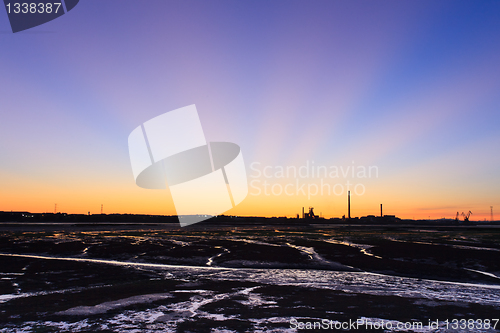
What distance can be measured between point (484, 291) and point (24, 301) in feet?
37.3

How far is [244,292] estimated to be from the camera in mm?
7910

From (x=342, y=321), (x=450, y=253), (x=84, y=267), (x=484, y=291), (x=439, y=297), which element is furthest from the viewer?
(x=450, y=253)

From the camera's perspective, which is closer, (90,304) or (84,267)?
(90,304)

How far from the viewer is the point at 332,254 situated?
1573 centimetres

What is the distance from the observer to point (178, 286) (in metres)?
8.69

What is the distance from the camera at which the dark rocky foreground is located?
219 inches

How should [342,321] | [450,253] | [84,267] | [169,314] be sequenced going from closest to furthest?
[342,321], [169,314], [84,267], [450,253]

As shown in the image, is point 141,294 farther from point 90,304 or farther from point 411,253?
point 411,253

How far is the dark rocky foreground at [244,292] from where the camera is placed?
5551 millimetres

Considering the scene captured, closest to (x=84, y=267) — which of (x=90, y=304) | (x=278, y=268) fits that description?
(x=90, y=304)

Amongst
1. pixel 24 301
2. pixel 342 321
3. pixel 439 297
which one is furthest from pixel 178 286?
pixel 439 297

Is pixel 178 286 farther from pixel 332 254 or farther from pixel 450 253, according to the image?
pixel 450 253

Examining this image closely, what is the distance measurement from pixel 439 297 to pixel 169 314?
629cm

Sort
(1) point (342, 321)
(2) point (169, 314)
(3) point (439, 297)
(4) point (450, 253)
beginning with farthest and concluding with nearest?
1. (4) point (450, 253)
2. (3) point (439, 297)
3. (2) point (169, 314)
4. (1) point (342, 321)
